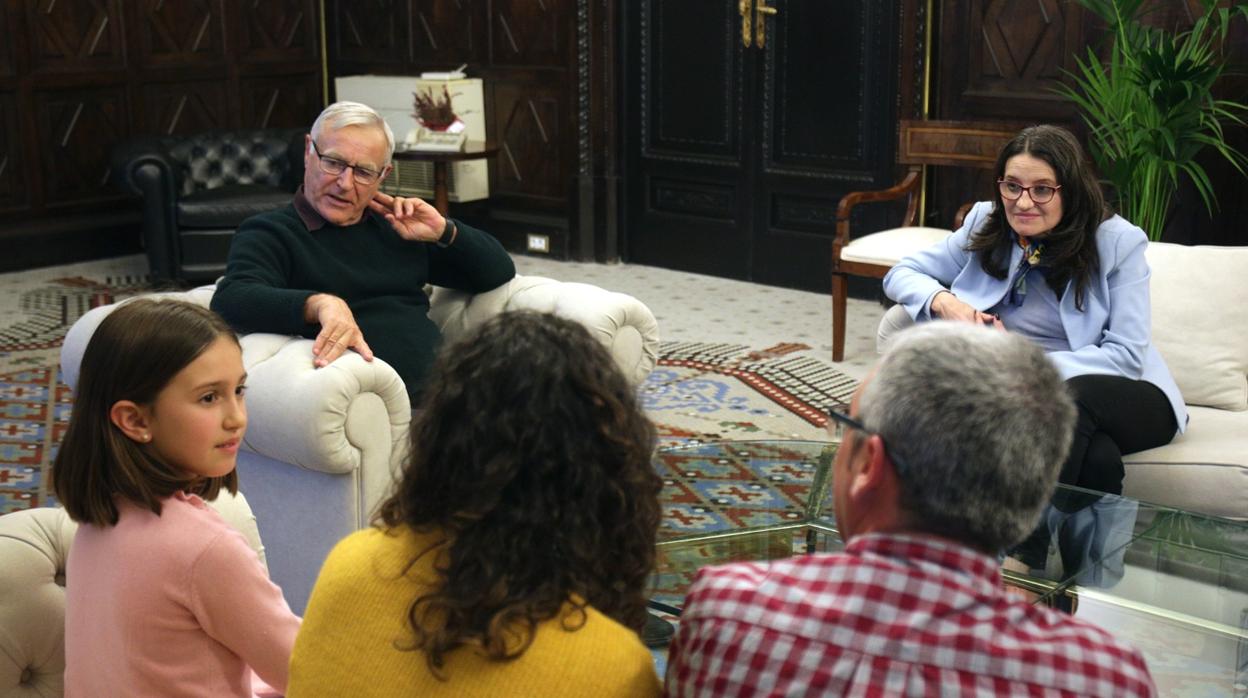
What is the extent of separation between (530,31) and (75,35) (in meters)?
Answer: 2.43

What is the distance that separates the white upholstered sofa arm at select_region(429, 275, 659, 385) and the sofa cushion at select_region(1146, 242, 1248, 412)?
1270mm

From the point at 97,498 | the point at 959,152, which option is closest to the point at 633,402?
the point at 97,498

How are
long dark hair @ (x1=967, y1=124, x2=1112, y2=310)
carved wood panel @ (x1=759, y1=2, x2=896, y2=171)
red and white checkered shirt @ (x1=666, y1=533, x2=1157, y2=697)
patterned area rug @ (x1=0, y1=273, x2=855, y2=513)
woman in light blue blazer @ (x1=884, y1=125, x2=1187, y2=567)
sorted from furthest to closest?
carved wood panel @ (x1=759, y1=2, x2=896, y2=171) < patterned area rug @ (x1=0, y1=273, x2=855, y2=513) < long dark hair @ (x1=967, y1=124, x2=1112, y2=310) < woman in light blue blazer @ (x1=884, y1=125, x2=1187, y2=567) < red and white checkered shirt @ (x1=666, y1=533, x2=1157, y2=697)

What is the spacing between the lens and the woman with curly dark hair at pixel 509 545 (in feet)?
4.07

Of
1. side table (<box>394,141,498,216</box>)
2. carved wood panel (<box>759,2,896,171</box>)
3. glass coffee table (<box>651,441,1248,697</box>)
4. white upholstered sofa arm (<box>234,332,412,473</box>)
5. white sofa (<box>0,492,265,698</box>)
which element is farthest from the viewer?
side table (<box>394,141,498,216</box>)

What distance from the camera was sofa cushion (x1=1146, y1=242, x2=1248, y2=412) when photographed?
11.3 feet

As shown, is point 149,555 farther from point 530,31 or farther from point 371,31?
point 371,31

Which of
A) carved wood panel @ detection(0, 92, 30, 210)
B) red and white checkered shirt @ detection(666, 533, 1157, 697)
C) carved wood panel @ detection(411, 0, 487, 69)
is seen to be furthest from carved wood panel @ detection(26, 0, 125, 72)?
red and white checkered shirt @ detection(666, 533, 1157, 697)

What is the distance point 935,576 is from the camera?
3.88 feet

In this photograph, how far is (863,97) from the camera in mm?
6445

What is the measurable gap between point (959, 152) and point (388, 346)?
3.08 metres

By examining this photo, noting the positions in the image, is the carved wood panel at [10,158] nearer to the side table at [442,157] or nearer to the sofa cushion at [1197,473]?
the side table at [442,157]

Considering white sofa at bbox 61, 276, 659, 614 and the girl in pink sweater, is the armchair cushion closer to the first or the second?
white sofa at bbox 61, 276, 659, 614

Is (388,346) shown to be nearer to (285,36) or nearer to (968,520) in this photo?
(968,520)
